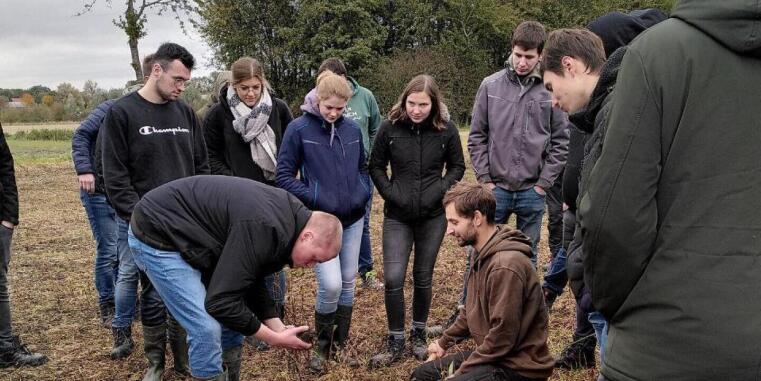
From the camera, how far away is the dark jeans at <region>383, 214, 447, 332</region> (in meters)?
4.28

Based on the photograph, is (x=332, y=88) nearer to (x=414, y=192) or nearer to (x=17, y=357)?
(x=414, y=192)

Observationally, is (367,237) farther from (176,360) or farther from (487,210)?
(487,210)

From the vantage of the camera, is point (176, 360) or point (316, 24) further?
point (316, 24)

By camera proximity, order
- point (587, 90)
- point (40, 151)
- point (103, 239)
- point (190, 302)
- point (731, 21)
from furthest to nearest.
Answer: point (40, 151)
point (103, 239)
point (190, 302)
point (587, 90)
point (731, 21)

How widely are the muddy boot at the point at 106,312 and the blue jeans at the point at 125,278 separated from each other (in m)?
0.89

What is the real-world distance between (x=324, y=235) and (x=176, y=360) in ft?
5.95

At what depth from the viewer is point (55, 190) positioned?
13523 mm

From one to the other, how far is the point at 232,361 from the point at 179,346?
0.64 metres

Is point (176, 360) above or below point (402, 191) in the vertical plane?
below

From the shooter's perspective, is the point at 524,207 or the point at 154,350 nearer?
the point at 154,350

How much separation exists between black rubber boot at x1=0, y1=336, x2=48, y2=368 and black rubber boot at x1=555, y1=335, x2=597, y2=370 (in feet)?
11.5

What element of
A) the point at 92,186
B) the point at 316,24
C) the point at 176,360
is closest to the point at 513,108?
the point at 176,360

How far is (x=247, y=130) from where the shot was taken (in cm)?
466

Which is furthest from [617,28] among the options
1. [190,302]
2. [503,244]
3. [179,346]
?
[179,346]
